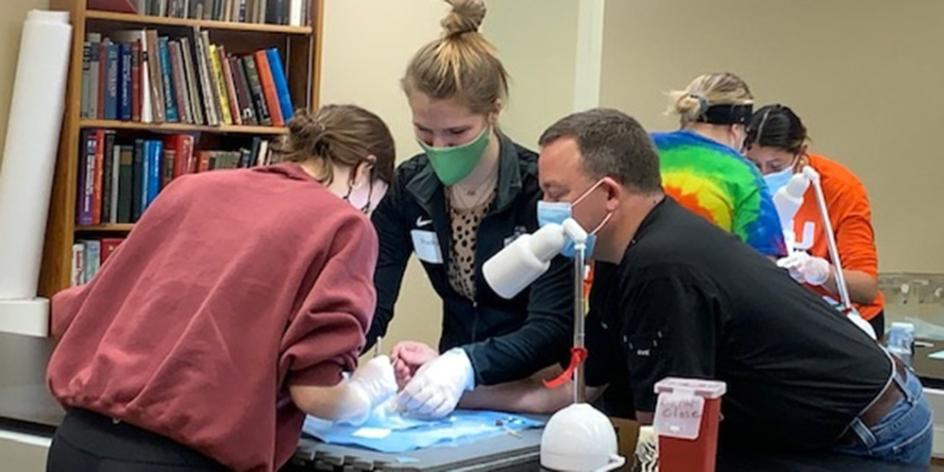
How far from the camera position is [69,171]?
3645 millimetres

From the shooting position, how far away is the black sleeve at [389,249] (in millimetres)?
2230

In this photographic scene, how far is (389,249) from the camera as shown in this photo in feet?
7.45

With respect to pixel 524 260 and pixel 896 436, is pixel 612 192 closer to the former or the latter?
pixel 524 260

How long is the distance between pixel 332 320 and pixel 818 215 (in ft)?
7.38

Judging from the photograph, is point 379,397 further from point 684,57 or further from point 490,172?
point 684,57

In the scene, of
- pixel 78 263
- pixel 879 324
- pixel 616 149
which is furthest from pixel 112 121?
pixel 879 324

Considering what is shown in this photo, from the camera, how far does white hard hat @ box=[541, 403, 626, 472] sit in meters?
1.51

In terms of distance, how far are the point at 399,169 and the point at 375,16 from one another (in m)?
2.07

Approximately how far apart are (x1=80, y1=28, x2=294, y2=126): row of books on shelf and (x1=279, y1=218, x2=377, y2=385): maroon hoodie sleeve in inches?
96.2

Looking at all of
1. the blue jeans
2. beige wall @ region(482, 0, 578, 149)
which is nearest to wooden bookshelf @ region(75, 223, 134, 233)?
beige wall @ region(482, 0, 578, 149)

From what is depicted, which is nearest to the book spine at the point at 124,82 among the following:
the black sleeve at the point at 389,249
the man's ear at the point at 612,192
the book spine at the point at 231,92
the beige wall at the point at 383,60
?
the book spine at the point at 231,92

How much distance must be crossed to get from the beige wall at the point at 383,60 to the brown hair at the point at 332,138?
236 cm

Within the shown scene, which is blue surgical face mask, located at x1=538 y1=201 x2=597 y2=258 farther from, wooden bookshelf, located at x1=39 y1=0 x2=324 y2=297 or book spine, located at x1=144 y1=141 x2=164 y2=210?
book spine, located at x1=144 y1=141 x2=164 y2=210

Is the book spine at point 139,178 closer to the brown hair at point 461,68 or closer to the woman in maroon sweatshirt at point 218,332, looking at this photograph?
the brown hair at point 461,68
